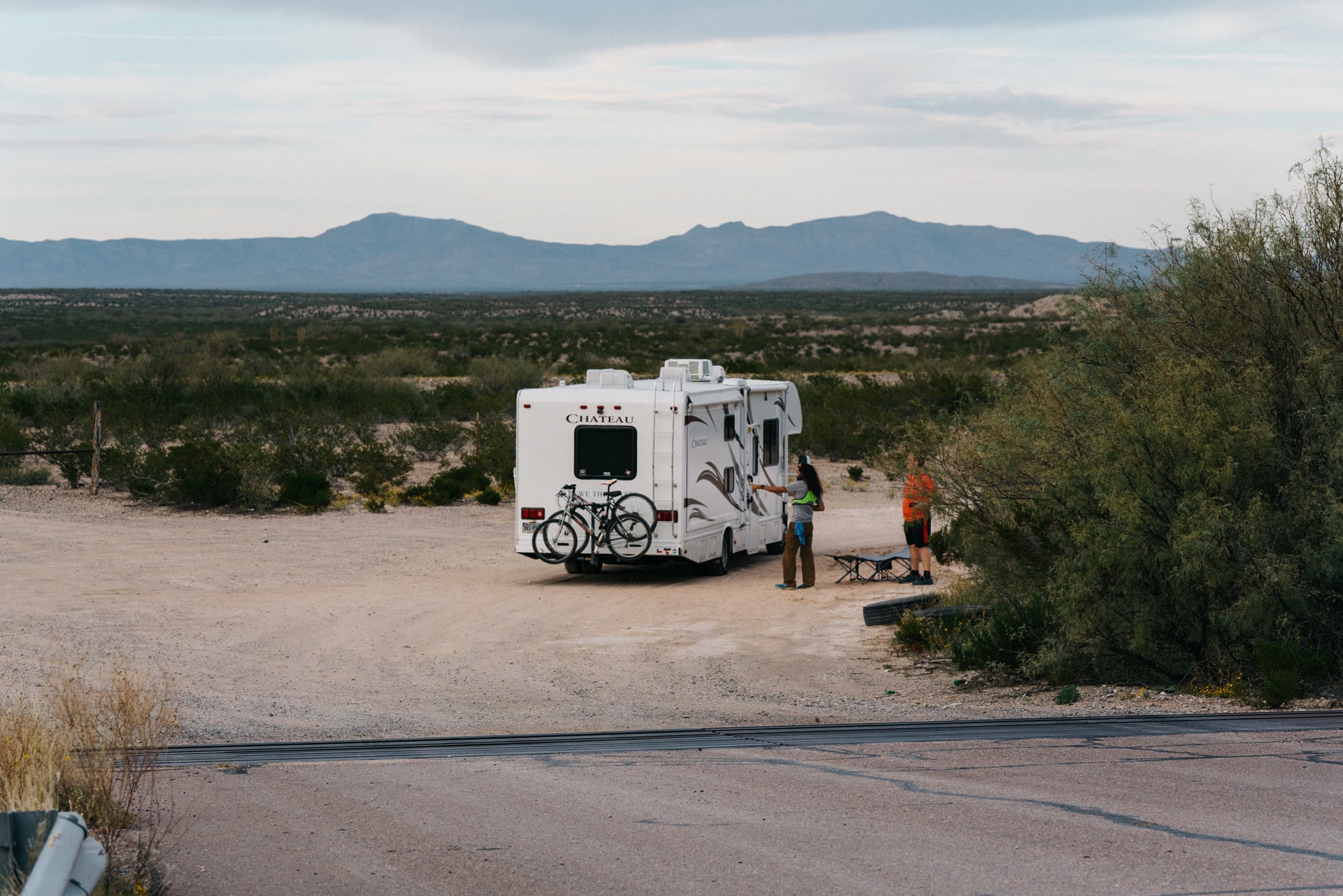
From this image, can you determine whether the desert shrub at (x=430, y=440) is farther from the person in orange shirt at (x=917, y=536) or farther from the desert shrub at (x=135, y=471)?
the person in orange shirt at (x=917, y=536)

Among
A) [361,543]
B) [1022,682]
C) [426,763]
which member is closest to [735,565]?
[361,543]

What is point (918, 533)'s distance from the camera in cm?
1413

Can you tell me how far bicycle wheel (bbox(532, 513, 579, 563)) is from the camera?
47.9 feet

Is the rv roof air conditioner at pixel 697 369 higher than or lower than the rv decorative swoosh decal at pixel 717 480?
higher

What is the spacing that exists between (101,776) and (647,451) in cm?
919

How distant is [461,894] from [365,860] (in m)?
0.61

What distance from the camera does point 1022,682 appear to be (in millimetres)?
9758

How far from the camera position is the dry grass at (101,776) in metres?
5.01

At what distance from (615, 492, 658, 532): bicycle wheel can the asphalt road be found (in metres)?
6.94

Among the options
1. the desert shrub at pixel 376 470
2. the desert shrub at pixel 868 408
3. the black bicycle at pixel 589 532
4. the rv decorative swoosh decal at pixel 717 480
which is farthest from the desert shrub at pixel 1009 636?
the desert shrub at pixel 376 470

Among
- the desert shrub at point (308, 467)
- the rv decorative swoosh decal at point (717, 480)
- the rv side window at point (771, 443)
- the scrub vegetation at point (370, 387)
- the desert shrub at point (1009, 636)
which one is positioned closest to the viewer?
the desert shrub at point (1009, 636)

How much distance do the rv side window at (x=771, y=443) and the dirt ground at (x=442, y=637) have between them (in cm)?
133

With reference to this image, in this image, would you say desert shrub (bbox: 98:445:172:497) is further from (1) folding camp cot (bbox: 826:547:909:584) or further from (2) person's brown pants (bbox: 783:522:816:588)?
(1) folding camp cot (bbox: 826:547:909:584)

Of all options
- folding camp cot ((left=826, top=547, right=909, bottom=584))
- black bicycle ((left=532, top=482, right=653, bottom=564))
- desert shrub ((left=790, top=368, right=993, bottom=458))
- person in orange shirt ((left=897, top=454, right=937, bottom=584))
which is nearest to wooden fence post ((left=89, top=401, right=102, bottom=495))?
black bicycle ((left=532, top=482, right=653, bottom=564))
